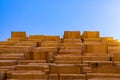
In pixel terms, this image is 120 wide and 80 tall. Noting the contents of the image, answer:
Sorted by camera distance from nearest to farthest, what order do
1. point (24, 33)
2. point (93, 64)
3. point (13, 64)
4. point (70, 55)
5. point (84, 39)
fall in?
point (93, 64) < point (13, 64) < point (70, 55) < point (84, 39) < point (24, 33)

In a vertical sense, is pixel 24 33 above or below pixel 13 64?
above

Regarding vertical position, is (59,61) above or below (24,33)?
below

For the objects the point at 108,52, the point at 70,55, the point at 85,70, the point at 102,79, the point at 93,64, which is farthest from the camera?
the point at 108,52

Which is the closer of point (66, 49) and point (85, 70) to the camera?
point (85, 70)

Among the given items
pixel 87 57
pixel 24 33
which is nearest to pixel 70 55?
pixel 87 57

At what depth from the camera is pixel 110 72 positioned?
11680mm

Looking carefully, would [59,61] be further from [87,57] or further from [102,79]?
[102,79]

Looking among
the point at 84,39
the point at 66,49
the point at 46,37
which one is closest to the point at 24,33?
the point at 46,37

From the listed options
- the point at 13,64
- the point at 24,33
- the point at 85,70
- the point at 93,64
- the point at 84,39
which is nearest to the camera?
the point at 85,70

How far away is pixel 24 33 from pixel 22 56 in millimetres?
9225

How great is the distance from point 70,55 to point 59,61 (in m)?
1.00

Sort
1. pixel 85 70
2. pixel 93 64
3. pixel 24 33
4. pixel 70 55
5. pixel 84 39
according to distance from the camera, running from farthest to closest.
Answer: pixel 24 33 → pixel 84 39 → pixel 70 55 → pixel 93 64 → pixel 85 70

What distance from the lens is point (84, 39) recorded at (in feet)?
68.2

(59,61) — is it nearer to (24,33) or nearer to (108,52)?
(108,52)
